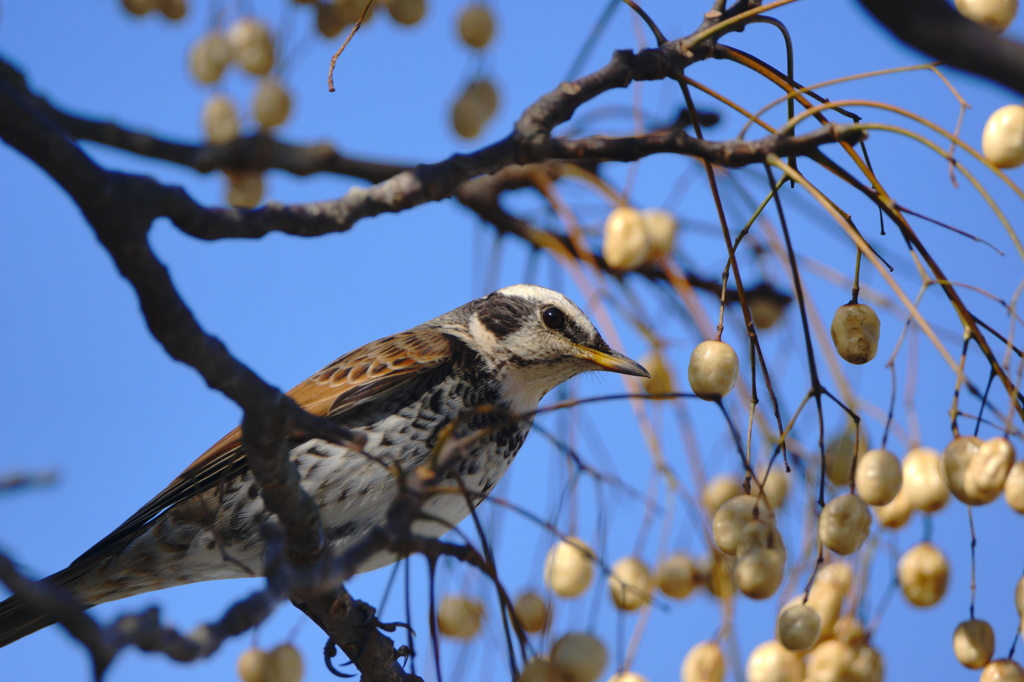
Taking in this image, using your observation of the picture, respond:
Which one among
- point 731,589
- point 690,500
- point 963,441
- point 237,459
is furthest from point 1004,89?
point 237,459

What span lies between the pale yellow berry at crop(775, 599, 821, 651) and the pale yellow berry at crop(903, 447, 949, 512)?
56 centimetres

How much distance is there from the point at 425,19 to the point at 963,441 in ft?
7.57

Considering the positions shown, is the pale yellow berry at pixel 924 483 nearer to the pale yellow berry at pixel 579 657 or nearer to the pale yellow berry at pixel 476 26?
the pale yellow berry at pixel 579 657

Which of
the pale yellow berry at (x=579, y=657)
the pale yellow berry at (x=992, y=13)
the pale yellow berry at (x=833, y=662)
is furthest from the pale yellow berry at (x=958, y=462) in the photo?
the pale yellow berry at (x=992, y=13)

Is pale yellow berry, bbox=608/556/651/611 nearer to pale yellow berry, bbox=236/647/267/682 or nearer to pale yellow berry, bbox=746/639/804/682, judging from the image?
pale yellow berry, bbox=746/639/804/682

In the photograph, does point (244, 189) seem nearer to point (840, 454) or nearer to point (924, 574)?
point (840, 454)

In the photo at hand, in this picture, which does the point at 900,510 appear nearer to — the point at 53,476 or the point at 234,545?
the point at 53,476

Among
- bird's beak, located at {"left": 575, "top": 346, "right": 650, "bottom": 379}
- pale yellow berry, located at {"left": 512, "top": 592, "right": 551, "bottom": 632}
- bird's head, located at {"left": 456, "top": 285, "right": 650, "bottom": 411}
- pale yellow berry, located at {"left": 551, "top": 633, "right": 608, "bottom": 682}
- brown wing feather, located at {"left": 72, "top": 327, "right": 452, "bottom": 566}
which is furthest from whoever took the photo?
bird's head, located at {"left": 456, "top": 285, "right": 650, "bottom": 411}

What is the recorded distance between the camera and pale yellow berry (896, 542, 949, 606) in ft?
9.17

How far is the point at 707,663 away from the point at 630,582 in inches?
14.7

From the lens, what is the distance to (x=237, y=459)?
4.23m

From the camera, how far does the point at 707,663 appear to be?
2875mm

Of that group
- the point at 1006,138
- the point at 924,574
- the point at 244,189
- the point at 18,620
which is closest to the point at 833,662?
the point at 924,574

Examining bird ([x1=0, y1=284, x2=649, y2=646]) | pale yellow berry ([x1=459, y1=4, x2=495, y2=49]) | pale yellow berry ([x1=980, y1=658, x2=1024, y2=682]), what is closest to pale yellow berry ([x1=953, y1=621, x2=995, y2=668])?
pale yellow berry ([x1=980, y1=658, x2=1024, y2=682])
